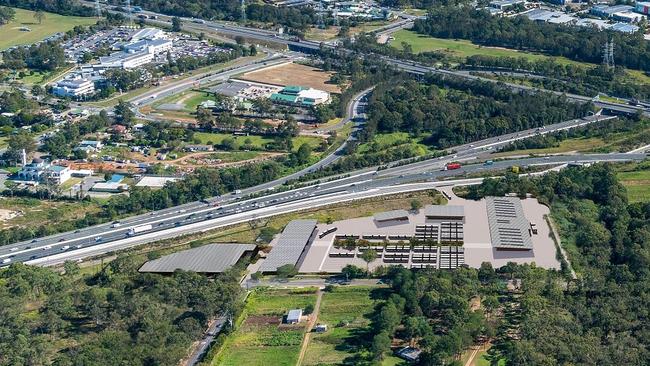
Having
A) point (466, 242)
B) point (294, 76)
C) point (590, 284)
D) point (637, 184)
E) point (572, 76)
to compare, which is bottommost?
point (294, 76)

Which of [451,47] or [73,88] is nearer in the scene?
[73,88]

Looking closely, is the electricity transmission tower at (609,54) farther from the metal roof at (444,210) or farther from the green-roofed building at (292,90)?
the metal roof at (444,210)

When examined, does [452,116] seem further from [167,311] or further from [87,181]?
[167,311]

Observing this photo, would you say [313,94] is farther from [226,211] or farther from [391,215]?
[391,215]

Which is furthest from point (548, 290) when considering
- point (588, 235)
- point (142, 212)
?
point (142, 212)

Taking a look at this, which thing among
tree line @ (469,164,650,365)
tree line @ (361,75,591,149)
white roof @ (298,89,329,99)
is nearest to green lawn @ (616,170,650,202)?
tree line @ (469,164,650,365)

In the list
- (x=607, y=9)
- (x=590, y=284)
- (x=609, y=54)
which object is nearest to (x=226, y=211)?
(x=590, y=284)
